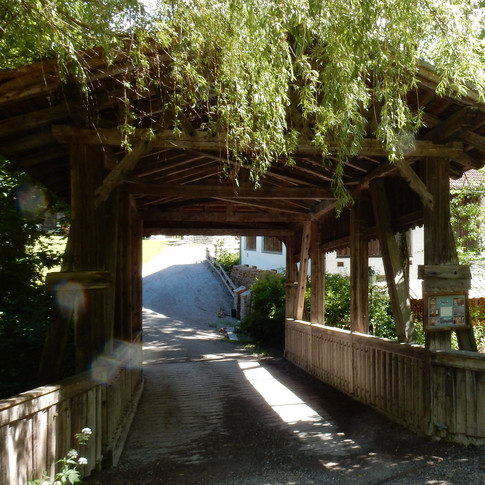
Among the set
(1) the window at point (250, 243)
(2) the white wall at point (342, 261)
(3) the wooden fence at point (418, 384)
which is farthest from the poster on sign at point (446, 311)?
(1) the window at point (250, 243)

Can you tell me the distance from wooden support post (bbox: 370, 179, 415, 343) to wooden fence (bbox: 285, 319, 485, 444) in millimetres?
251

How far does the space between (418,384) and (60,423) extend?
377 centimetres

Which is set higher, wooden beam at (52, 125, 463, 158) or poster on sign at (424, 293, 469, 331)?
wooden beam at (52, 125, 463, 158)

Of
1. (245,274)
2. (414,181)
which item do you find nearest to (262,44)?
(414,181)

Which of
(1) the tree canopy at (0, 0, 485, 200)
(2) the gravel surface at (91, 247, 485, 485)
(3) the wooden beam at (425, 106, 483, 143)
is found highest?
(1) the tree canopy at (0, 0, 485, 200)

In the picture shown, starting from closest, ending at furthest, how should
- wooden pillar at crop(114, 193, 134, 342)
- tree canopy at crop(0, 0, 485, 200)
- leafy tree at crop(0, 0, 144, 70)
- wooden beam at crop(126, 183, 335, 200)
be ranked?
leafy tree at crop(0, 0, 144, 70) < tree canopy at crop(0, 0, 485, 200) < wooden pillar at crop(114, 193, 134, 342) < wooden beam at crop(126, 183, 335, 200)

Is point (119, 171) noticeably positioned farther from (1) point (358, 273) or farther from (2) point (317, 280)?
(2) point (317, 280)

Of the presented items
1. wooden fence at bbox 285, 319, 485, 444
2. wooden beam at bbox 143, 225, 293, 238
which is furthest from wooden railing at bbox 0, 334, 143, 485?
wooden beam at bbox 143, 225, 293, 238

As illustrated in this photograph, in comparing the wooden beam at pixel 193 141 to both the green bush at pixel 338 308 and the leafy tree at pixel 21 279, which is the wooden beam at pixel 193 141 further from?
the green bush at pixel 338 308

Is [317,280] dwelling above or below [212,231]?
below

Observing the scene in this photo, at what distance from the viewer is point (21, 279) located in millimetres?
6996

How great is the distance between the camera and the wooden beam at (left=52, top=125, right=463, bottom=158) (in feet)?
16.8

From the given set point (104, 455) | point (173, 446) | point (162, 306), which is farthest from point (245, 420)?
point (162, 306)

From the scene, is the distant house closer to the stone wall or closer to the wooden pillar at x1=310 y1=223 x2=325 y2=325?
the stone wall
